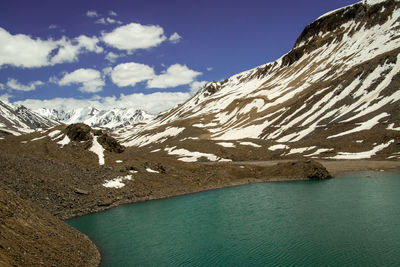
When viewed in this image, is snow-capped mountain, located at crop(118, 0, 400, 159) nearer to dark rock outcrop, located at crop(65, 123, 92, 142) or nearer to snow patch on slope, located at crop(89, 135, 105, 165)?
snow patch on slope, located at crop(89, 135, 105, 165)

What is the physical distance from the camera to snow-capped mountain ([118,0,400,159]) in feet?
272

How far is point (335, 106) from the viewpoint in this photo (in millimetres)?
106250

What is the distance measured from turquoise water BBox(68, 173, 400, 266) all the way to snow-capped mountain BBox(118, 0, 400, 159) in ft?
103

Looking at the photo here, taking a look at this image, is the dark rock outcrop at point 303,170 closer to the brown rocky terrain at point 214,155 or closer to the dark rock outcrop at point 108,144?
the brown rocky terrain at point 214,155

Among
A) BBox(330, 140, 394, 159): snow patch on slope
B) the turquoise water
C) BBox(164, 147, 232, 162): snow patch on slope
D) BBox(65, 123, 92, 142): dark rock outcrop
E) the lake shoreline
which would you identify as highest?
BBox(65, 123, 92, 142): dark rock outcrop

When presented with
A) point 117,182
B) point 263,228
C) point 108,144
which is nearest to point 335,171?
point 263,228

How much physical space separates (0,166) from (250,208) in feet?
128

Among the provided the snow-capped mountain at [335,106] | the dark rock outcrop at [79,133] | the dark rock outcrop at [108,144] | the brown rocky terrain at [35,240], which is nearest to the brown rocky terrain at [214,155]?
the brown rocky terrain at [35,240]

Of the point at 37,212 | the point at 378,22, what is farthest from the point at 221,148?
the point at 378,22

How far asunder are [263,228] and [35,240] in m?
22.4

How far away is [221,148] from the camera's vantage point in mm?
99938

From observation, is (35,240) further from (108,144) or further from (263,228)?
(108,144)

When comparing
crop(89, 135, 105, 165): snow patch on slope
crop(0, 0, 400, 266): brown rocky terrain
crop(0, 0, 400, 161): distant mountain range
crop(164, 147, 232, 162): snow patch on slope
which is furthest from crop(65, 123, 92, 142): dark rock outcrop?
crop(0, 0, 400, 161): distant mountain range

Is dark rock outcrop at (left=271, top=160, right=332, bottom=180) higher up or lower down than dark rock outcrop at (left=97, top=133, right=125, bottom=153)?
lower down
